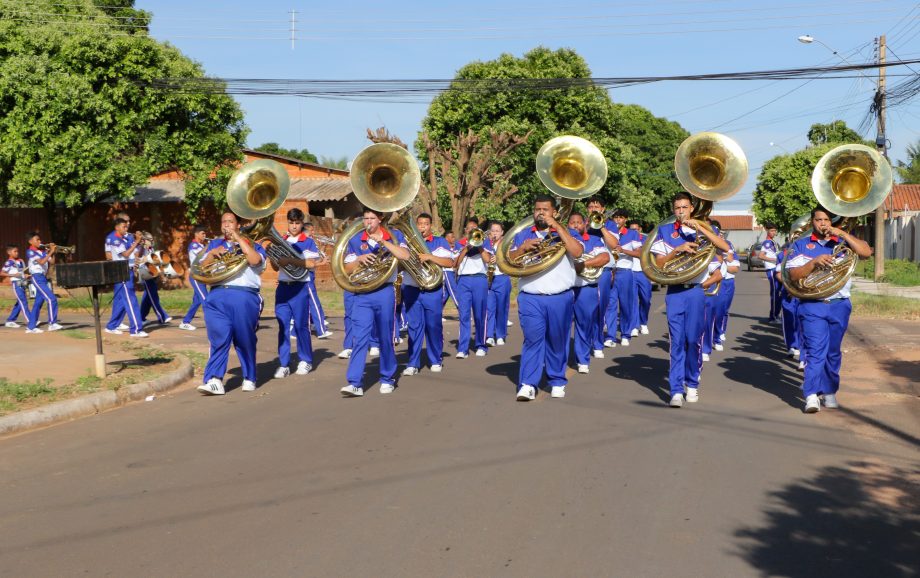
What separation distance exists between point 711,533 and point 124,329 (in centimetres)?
1295

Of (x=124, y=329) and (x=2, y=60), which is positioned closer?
(x=124, y=329)

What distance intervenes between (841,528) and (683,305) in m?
3.96

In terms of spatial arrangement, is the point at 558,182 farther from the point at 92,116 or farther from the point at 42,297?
the point at 92,116

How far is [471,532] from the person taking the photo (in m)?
5.28

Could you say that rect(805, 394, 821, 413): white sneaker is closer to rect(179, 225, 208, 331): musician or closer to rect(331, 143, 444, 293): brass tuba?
rect(331, 143, 444, 293): brass tuba

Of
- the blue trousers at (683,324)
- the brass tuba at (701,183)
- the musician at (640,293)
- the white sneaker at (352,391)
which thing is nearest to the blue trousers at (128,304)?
the white sneaker at (352,391)

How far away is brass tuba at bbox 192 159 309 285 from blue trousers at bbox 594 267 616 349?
14.4 feet

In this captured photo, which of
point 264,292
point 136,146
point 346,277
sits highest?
point 136,146

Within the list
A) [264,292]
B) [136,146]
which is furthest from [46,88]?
[264,292]

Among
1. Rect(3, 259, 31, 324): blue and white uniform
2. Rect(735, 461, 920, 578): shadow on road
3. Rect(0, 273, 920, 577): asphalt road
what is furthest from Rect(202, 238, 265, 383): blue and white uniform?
Rect(3, 259, 31, 324): blue and white uniform

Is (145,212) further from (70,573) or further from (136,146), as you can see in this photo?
(70,573)

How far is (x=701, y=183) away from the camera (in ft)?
31.1

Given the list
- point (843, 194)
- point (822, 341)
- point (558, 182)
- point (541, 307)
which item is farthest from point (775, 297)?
point (541, 307)

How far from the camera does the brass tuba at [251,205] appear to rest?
32.2 ft
